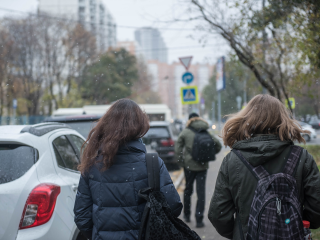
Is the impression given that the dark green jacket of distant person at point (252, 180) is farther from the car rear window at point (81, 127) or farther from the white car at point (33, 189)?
the car rear window at point (81, 127)

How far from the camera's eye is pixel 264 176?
183 centimetres

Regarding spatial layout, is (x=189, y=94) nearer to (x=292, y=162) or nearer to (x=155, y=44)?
(x=292, y=162)

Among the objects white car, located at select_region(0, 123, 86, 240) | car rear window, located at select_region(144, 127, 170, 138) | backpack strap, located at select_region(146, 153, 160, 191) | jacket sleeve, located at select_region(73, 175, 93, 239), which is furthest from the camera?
car rear window, located at select_region(144, 127, 170, 138)

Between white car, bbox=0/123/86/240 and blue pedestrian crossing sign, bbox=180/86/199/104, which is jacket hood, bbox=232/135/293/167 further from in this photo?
blue pedestrian crossing sign, bbox=180/86/199/104

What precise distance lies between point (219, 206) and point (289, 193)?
0.45 m

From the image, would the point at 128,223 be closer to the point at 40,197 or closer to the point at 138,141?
the point at 138,141

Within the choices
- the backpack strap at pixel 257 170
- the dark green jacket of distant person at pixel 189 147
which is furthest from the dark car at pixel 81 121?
the backpack strap at pixel 257 170

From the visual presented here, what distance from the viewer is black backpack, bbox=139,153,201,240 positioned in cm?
180


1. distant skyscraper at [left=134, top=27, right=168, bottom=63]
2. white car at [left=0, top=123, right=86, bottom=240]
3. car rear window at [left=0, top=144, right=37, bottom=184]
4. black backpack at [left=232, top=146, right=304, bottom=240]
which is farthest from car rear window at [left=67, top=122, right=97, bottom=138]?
black backpack at [left=232, top=146, right=304, bottom=240]

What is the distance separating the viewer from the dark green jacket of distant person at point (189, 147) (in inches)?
188

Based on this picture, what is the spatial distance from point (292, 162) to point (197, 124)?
9.97 feet

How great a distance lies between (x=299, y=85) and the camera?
718 centimetres

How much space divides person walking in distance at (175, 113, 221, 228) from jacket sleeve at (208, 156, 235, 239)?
2657mm

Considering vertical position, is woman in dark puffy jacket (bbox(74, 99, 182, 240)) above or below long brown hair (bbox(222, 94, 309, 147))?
below
